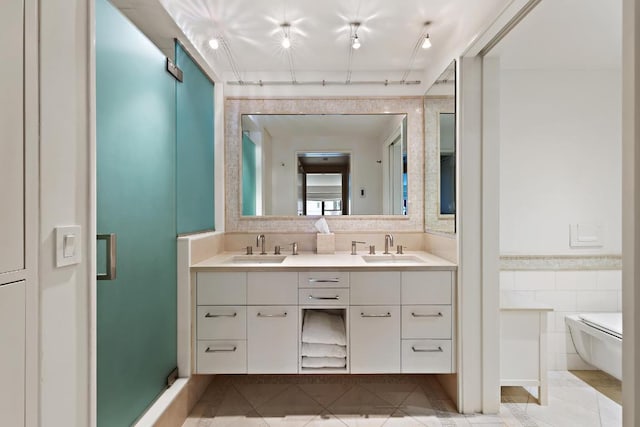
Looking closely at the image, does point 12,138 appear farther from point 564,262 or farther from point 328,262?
point 564,262

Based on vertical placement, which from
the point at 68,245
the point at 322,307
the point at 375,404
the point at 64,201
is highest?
the point at 64,201

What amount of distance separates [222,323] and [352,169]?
1.53m

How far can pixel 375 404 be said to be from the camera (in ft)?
6.69

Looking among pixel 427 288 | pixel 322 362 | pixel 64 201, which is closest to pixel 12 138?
pixel 64 201

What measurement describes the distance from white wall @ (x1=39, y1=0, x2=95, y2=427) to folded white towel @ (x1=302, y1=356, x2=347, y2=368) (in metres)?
1.18

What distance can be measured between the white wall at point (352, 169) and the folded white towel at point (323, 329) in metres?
0.89

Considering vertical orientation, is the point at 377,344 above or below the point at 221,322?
below

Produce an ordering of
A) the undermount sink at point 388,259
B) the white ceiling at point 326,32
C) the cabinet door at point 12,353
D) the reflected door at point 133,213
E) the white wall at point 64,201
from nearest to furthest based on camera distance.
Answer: the cabinet door at point 12,353
the white wall at point 64,201
the reflected door at point 133,213
the white ceiling at point 326,32
the undermount sink at point 388,259

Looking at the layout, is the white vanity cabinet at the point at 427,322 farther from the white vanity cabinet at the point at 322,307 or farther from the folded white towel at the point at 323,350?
the folded white towel at the point at 323,350

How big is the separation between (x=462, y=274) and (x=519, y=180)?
3.57 feet

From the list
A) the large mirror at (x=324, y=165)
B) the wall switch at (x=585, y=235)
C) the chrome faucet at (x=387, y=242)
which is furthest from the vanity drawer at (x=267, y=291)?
the wall switch at (x=585, y=235)

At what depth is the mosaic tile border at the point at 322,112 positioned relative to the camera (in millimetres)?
2582

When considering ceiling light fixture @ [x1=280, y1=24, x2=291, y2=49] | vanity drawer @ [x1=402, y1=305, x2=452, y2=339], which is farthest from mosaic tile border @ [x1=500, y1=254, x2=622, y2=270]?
ceiling light fixture @ [x1=280, y1=24, x2=291, y2=49]

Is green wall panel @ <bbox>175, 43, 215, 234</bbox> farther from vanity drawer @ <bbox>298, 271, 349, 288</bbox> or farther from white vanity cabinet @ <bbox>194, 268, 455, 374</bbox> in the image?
vanity drawer @ <bbox>298, 271, 349, 288</bbox>
